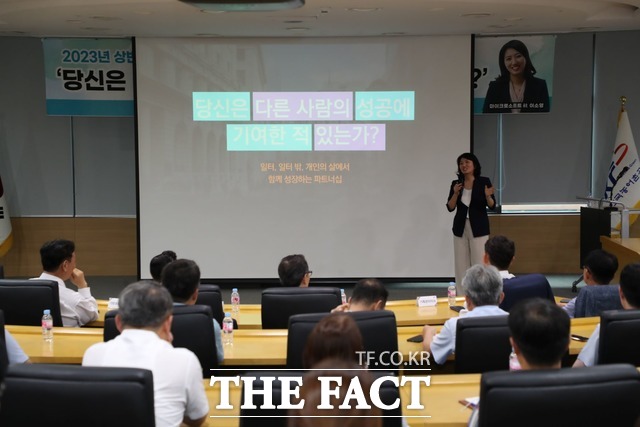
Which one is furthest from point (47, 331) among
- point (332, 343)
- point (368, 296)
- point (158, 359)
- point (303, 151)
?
point (303, 151)

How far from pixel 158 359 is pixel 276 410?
43cm

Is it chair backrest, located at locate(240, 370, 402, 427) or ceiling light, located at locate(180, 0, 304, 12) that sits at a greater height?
ceiling light, located at locate(180, 0, 304, 12)

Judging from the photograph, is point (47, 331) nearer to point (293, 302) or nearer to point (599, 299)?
point (293, 302)

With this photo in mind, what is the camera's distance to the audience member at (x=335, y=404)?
222cm

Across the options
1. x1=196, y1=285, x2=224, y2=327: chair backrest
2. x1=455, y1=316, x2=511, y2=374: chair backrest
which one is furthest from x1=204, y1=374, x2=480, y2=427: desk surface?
x1=196, y1=285, x2=224, y2=327: chair backrest

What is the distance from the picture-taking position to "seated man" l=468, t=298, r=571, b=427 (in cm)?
270

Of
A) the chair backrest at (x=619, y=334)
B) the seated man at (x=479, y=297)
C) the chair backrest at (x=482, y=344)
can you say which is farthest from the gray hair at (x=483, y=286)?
the chair backrest at (x=619, y=334)

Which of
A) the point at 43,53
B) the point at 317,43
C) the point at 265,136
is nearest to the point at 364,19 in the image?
the point at 317,43

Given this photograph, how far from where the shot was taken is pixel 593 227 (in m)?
9.00

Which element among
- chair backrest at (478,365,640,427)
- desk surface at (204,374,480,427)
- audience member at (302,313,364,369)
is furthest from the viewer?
desk surface at (204,374,480,427)

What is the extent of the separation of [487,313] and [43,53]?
305 inches

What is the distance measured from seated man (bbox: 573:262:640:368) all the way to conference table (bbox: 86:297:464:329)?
1.39m

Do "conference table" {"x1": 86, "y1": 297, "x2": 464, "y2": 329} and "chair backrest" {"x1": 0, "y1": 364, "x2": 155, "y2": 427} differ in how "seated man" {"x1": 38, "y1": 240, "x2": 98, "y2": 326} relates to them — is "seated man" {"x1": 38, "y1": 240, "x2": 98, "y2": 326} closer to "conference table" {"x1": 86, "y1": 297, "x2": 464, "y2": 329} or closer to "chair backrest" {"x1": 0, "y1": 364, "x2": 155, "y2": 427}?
"conference table" {"x1": 86, "y1": 297, "x2": 464, "y2": 329}

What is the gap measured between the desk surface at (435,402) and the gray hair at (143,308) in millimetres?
409
